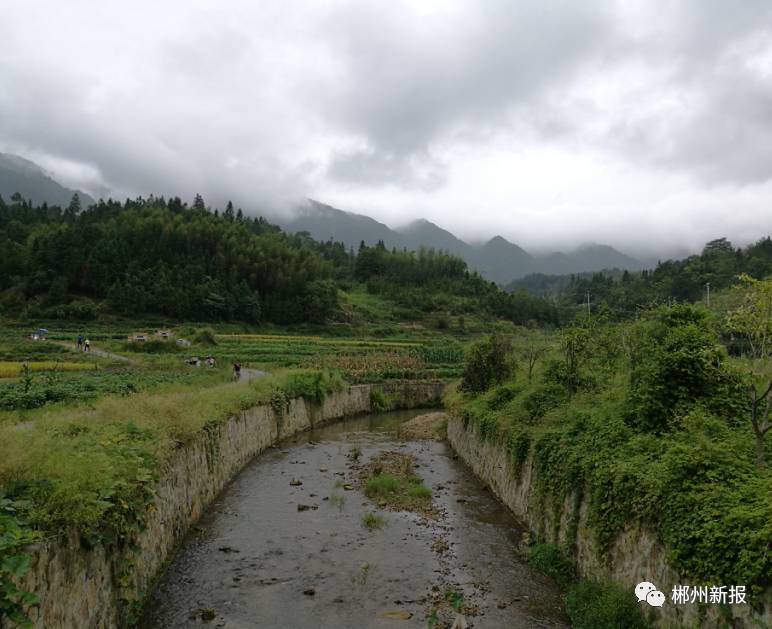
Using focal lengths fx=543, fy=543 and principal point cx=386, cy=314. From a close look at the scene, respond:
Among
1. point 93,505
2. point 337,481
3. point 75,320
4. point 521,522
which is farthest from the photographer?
point 75,320

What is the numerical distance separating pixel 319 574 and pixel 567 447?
6848 mm

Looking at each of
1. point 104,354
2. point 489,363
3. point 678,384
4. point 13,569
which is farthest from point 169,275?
point 13,569

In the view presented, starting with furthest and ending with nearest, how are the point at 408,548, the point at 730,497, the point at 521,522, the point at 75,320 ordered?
the point at 75,320 → the point at 521,522 → the point at 408,548 → the point at 730,497

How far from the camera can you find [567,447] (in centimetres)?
1367

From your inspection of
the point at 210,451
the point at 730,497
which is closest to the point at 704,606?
the point at 730,497

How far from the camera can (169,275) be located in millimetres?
89625

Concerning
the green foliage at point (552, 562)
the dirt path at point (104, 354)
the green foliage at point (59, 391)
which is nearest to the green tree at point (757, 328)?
the green foliage at point (552, 562)

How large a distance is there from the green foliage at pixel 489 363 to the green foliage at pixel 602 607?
18758 millimetres

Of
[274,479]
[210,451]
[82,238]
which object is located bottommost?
[274,479]

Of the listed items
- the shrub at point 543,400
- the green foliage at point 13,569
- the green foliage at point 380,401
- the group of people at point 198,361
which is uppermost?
the shrub at point 543,400

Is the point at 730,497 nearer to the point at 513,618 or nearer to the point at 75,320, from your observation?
the point at 513,618

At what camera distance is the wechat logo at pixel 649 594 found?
852cm

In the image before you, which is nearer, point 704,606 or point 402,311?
point 704,606

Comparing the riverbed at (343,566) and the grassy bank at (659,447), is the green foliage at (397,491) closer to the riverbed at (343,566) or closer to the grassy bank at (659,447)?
the riverbed at (343,566)
